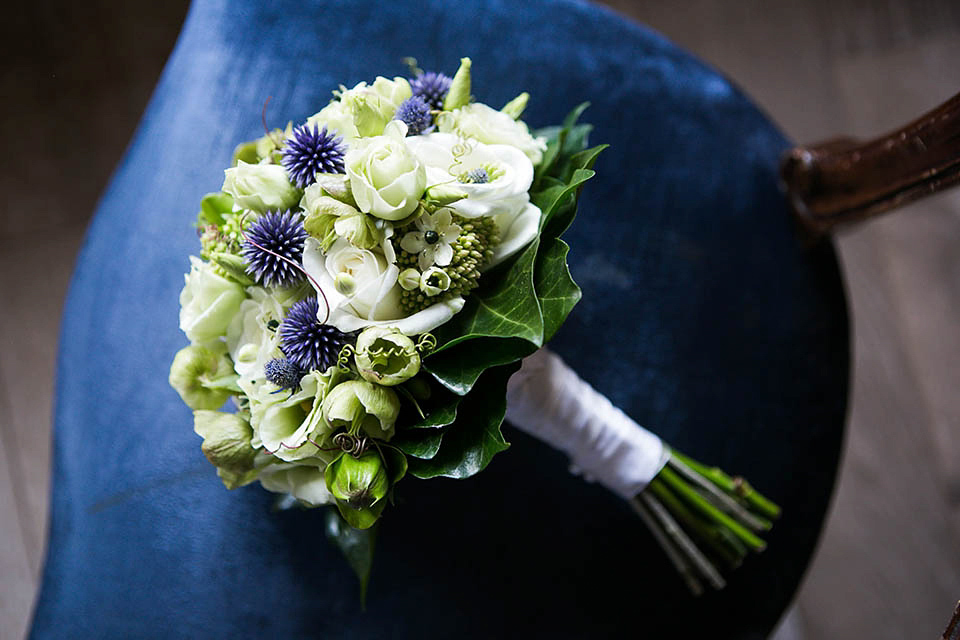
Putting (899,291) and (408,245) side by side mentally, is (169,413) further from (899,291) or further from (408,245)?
(899,291)

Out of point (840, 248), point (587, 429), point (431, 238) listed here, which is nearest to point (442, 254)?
point (431, 238)

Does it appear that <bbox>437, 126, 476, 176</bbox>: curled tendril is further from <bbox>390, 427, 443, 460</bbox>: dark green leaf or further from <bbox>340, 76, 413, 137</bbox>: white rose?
<bbox>390, 427, 443, 460</bbox>: dark green leaf

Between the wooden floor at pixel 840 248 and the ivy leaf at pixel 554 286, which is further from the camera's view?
the wooden floor at pixel 840 248

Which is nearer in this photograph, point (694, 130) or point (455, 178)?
point (455, 178)

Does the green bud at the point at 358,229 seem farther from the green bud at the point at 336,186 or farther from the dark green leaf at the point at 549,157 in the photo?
the dark green leaf at the point at 549,157

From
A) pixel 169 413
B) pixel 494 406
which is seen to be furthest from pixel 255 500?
pixel 494 406

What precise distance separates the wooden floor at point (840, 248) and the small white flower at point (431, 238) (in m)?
0.97

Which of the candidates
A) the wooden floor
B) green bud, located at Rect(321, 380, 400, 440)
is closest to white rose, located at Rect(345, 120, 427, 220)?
green bud, located at Rect(321, 380, 400, 440)

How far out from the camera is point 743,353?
2.57ft

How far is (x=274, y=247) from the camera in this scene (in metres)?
0.50

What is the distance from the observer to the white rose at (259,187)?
503 millimetres

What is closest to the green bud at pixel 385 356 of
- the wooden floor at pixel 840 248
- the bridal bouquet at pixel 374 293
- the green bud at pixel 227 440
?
the bridal bouquet at pixel 374 293

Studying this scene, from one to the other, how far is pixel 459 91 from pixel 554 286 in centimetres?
16

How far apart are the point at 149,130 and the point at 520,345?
0.53 meters
